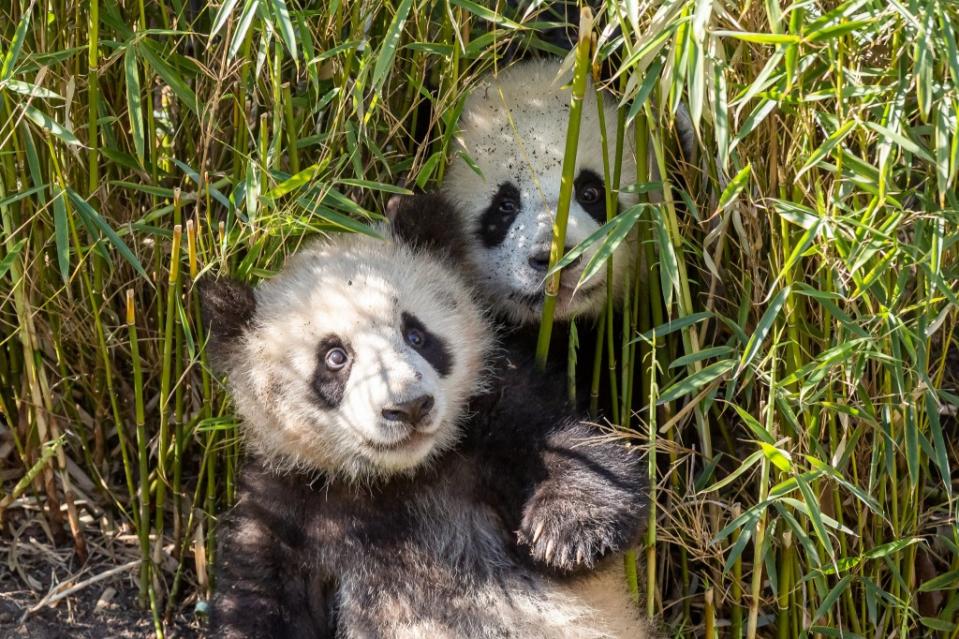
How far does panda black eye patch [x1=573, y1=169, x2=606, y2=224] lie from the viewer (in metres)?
3.30

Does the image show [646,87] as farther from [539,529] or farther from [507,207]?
[539,529]

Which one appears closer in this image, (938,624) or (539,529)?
(539,529)

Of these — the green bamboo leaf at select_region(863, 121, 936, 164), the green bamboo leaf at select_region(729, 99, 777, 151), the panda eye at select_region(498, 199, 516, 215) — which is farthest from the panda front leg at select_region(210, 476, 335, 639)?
the green bamboo leaf at select_region(863, 121, 936, 164)

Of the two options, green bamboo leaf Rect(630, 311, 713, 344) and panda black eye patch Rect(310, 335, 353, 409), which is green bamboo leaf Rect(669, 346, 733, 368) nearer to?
green bamboo leaf Rect(630, 311, 713, 344)

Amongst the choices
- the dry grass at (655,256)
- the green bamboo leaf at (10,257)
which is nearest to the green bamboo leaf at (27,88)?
the dry grass at (655,256)

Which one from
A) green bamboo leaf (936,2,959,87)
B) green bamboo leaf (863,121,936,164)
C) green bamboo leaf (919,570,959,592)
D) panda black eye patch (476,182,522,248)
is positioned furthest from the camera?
panda black eye patch (476,182,522,248)

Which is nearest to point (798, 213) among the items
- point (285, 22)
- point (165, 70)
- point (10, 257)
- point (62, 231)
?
point (285, 22)

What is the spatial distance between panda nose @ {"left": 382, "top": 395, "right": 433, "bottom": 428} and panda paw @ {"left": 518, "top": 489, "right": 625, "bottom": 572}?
0.36m

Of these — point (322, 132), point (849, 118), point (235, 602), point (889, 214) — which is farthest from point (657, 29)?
point (235, 602)

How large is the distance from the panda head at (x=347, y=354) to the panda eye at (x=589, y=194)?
486 millimetres

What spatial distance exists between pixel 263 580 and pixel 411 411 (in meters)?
0.69

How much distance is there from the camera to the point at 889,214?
2479 mm

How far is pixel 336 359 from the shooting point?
281cm

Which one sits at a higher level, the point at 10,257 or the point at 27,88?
the point at 27,88
